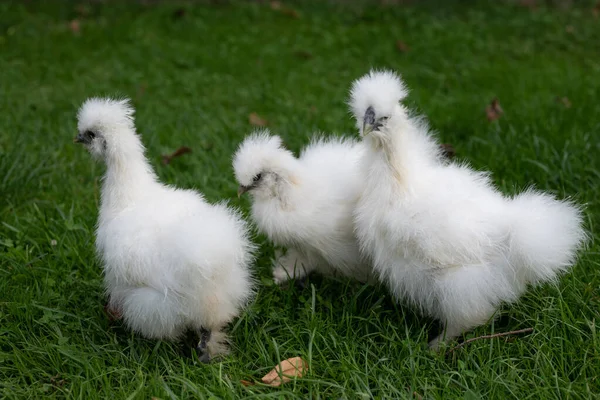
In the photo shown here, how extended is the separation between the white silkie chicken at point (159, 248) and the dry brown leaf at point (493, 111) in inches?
110

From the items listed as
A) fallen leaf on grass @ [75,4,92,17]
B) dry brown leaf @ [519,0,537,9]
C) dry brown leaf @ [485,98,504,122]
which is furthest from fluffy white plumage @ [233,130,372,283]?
dry brown leaf @ [519,0,537,9]

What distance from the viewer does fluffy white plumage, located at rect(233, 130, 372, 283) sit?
10.7ft

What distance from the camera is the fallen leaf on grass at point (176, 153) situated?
15.5ft

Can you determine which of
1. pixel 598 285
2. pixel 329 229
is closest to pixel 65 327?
pixel 329 229

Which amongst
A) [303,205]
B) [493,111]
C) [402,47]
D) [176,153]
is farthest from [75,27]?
[303,205]

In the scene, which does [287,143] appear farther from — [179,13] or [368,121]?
[179,13]

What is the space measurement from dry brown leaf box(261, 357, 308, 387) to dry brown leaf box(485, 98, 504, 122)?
10.0 feet

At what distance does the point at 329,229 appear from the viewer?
326 centimetres

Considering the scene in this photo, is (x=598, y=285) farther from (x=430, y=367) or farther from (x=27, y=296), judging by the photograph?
(x=27, y=296)

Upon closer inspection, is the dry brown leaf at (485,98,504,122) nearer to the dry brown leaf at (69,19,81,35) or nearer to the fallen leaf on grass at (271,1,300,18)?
the fallen leaf on grass at (271,1,300,18)

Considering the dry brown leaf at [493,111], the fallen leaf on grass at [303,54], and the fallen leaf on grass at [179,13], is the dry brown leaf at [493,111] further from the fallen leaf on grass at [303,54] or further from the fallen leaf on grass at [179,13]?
the fallen leaf on grass at [179,13]

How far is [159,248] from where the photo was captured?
278 centimetres

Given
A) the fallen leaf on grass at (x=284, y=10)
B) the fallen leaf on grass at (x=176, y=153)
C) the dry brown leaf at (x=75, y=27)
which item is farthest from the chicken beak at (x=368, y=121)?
the fallen leaf on grass at (x=284, y=10)

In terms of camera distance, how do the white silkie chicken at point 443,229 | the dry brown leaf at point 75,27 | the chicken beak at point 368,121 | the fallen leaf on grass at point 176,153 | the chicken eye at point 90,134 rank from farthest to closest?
the dry brown leaf at point 75,27 → the fallen leaf on grass at point 176,153 → the chicken eye at point 90,134 → the chicken beak at point 368,121 → the white silkie chicken at point 443,229
